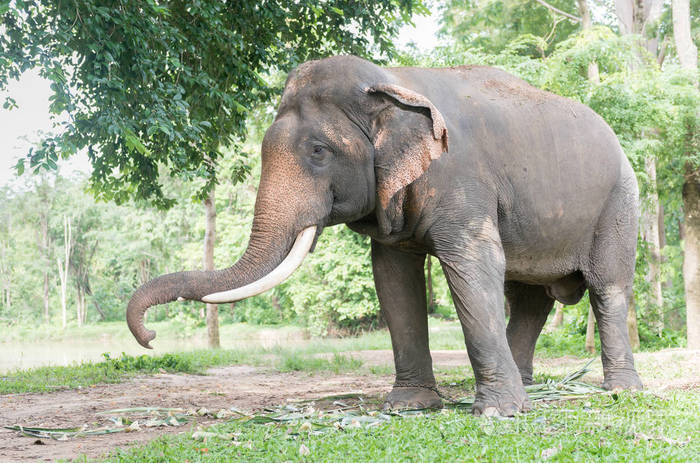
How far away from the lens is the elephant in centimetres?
522

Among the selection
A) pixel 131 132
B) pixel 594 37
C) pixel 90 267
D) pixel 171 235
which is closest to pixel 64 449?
pixel 131 132

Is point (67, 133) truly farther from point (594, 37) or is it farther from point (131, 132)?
point (594, 37)

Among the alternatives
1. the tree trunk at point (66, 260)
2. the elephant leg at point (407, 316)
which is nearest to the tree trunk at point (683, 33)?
the elephant leg at point (407, 316)

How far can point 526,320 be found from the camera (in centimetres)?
759

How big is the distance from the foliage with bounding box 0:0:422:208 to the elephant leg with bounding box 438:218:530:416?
3.67m

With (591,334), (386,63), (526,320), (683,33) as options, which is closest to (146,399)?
(526,320)

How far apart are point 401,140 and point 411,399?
2.11m

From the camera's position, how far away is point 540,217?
6.27 m

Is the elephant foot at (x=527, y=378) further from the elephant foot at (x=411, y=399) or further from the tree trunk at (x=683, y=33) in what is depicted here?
the tree trunk at (x=683, y=33)

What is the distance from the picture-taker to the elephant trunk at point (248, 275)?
4.59 metres

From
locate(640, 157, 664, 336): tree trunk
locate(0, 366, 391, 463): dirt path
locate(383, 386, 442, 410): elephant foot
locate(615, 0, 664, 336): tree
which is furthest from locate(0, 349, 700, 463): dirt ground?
locate(615, 0, 664, 336): tree

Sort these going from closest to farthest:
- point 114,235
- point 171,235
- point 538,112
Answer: point 538,112
point 171,235
point 114,235

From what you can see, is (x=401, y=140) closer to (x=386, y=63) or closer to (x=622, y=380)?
(x=622, y=380)

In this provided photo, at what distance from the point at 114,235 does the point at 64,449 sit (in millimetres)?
42025
